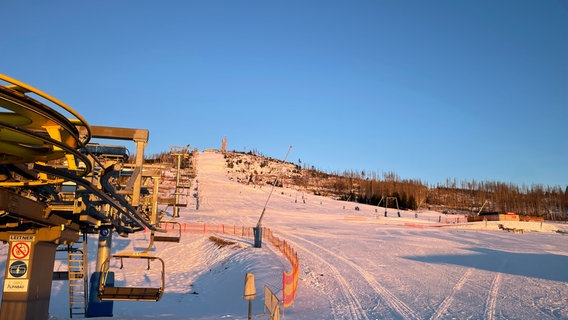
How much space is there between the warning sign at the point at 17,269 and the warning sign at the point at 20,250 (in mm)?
130

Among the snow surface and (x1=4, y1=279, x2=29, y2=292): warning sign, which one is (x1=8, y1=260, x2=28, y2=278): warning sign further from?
the snow surface

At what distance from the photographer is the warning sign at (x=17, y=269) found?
1070 centimetres

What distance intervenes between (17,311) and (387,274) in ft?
54.5

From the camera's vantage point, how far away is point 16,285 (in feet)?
35.0

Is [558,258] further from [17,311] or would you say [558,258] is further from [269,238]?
[17,311]

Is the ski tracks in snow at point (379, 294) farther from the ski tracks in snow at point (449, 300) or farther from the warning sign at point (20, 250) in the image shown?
the warning sign at point (20, 250)

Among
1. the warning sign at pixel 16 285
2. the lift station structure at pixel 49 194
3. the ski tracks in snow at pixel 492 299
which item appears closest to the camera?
the lift station structure at pixel 49 194

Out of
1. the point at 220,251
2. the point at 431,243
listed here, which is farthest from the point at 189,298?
the point at 431,243

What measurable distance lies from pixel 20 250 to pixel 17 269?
0.50m

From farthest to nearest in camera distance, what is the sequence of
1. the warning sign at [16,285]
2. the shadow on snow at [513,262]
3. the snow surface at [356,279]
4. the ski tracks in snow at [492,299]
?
the shadow on snow at [513,262] → the snow surface at [356,279] → the ski tracks in snow at [492,299] → the warning sign at [16,285]

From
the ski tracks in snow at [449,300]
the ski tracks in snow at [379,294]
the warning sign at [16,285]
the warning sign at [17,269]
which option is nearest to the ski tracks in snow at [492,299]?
the ski tracks in snow at [449,300]

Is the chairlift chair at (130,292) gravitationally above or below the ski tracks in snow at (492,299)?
above

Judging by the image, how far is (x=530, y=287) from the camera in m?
19.0

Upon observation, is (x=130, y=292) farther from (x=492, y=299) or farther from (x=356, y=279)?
(x=492, y=299)
